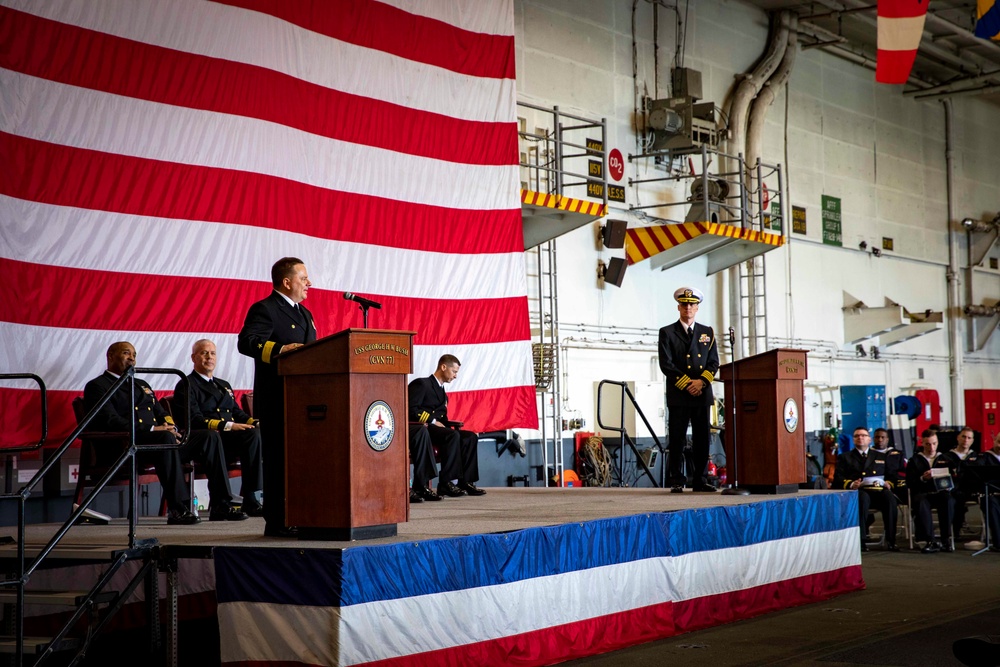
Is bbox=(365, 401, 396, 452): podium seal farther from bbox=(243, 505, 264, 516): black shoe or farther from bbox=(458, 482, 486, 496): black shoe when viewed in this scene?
bbox=(458, 482, 486, 496): black shoe

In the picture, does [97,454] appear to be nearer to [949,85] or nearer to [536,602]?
[536,602]

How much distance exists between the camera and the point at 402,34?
9.70 m

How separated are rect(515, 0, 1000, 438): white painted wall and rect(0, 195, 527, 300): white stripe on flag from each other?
3.02 m

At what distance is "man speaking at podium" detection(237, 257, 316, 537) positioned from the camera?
5242mm

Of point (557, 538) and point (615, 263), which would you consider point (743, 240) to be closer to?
point (615, 263)

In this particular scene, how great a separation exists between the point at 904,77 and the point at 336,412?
7.20m

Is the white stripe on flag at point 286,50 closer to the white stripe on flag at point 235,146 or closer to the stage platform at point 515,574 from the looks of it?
the white stripe on flag at point 235,146

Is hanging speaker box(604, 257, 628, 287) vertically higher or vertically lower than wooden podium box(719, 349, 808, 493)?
higher

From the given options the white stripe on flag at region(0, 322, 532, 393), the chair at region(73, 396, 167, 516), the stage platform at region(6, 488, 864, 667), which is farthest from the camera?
the white stripe on flag at region(0, 322, 532, 393)

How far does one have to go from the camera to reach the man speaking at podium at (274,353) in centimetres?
524

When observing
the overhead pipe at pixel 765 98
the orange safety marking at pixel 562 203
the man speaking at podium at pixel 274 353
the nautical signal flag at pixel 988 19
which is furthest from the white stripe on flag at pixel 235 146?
the overhead pipe at pixel 765 98

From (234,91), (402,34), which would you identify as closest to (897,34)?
(402,34)

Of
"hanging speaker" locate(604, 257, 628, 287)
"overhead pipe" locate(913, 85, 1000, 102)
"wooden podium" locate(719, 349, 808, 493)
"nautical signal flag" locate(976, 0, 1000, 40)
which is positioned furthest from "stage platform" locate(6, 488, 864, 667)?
"overhead pipe" locate(913, 85, 1000, 102)

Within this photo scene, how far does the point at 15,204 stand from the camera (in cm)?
694
